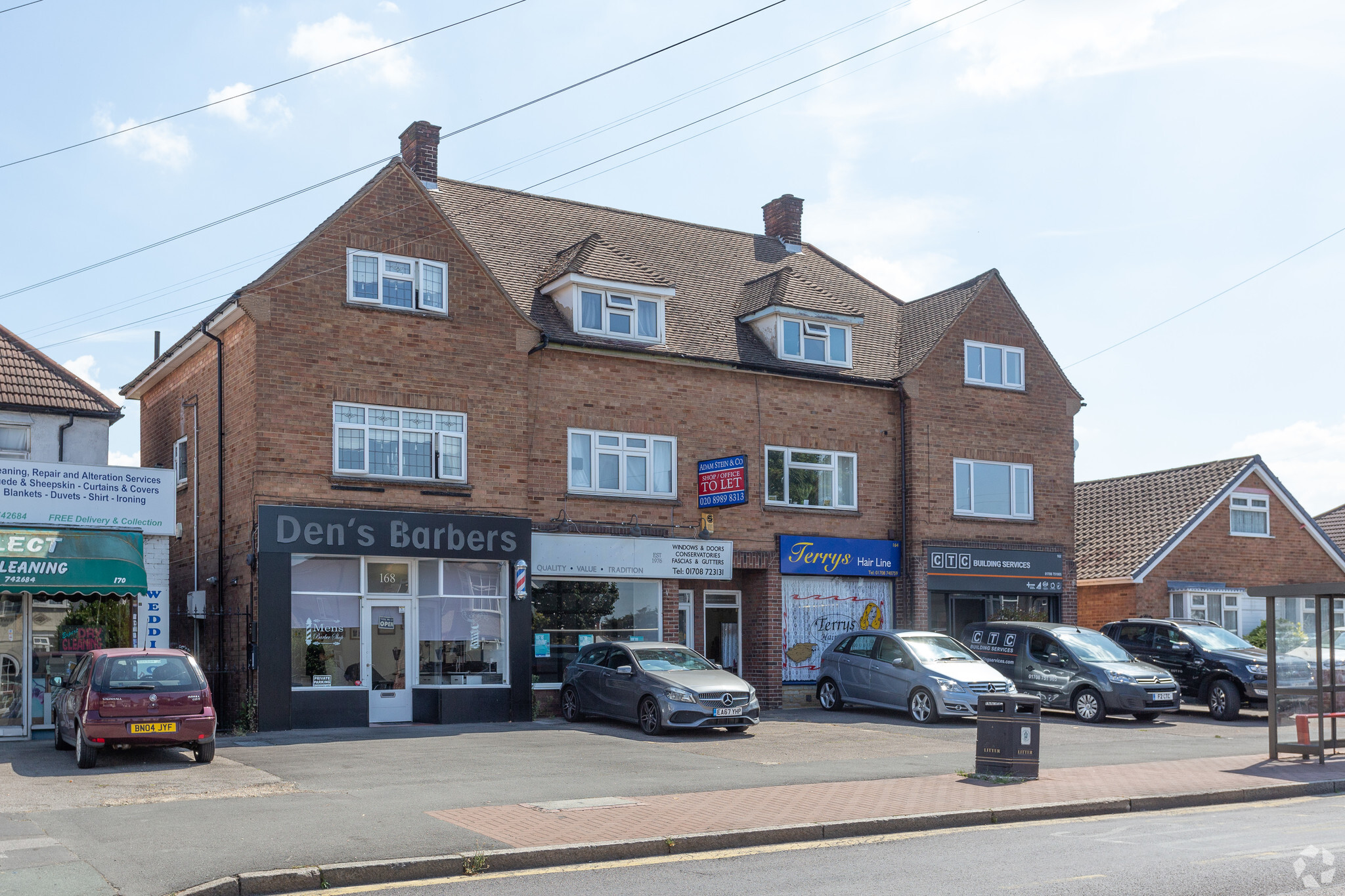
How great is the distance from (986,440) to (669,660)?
37.8 feet

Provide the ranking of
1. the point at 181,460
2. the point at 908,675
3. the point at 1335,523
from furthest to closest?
the point at 1335,523
the point at 181,460
the point at 908,675

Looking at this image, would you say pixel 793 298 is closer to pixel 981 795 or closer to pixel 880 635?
pixel 880 635

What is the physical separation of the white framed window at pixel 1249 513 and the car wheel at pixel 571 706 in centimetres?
1984

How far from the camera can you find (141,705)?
15.5m

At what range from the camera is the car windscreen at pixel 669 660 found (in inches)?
816

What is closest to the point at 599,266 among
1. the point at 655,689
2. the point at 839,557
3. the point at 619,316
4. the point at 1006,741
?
the point at 619,316

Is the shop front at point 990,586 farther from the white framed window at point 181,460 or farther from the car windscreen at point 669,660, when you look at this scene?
the white framed window at point 181,460

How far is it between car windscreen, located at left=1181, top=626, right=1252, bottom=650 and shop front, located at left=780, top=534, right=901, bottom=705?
19.7 ft

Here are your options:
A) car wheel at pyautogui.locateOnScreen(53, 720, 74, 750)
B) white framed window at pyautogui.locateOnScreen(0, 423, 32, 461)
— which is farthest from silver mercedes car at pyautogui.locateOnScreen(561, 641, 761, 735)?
white framed window at pyautogui.locateOnScreen(0, 423, 32, 461)

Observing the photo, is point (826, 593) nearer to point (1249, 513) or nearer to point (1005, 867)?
point (1249, 513)

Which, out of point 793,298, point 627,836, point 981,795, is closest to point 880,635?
point 793,298

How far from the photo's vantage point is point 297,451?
2114 cm

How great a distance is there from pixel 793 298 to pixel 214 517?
12.4 m

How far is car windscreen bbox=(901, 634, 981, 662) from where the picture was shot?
22578 mm
